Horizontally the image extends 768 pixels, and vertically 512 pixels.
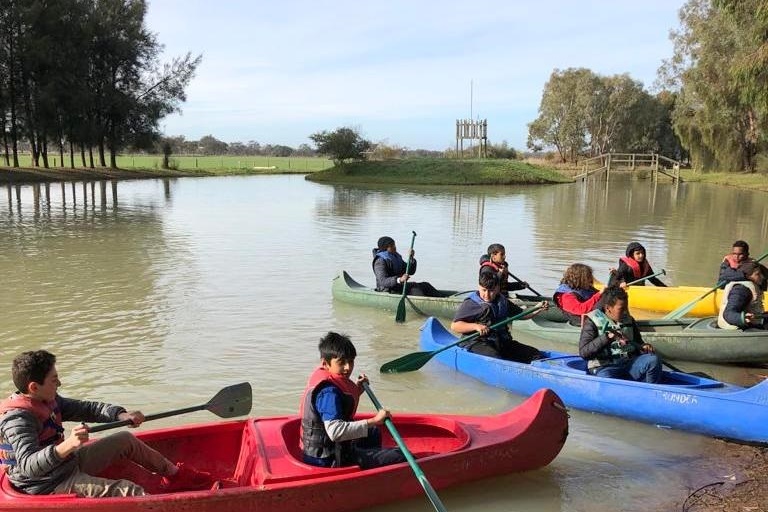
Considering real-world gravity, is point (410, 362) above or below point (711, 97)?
below

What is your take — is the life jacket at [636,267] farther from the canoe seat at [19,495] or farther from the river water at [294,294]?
the canoe seat at [19,495]

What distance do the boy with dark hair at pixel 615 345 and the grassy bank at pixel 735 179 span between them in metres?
36.1

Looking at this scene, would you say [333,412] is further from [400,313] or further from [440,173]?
[440,173]

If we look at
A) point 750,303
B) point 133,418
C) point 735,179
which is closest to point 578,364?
point 750,303

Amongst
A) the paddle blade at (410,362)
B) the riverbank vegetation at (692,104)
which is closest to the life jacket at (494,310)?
the paddle blade at (410,362)

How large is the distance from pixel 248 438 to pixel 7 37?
41838mm

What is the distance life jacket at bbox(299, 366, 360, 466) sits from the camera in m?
4.41

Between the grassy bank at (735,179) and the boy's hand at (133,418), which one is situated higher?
the grassy bank at (735,179)

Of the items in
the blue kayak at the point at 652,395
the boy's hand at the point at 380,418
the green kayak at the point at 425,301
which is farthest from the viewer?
the green kayak at the point at 425,301

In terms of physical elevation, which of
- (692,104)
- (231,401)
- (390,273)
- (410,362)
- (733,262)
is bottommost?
(410,362)

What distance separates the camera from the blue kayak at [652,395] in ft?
18.6

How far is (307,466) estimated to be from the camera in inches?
176

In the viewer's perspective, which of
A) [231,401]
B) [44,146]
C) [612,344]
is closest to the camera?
[231,401]

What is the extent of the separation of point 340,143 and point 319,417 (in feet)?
163
